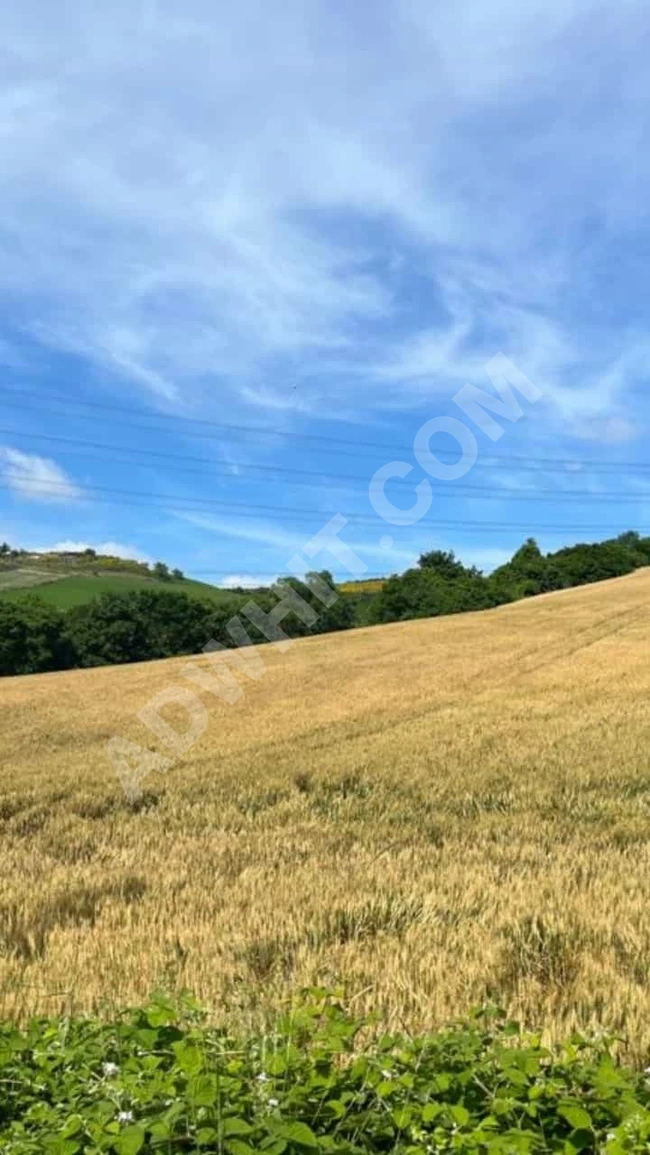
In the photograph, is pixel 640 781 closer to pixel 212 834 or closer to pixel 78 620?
pixel 212 834

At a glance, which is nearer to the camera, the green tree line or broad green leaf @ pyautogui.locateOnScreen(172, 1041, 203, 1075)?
broad green leaf @ pyautogui.locateOnScreen(172, 1041, 203, 1075)

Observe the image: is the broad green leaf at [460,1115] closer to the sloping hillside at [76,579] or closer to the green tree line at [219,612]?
the green tree line at [219,612]

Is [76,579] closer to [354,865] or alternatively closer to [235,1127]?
[354,865]

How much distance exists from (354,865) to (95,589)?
9155 cm

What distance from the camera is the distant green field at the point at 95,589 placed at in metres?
85.8

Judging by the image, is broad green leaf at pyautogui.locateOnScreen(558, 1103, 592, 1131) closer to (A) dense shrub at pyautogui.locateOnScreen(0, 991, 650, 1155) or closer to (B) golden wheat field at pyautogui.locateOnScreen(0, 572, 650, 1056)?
(A) dense shrub at pyautogui.locateOnScreen(0, 991, 650, 1155)

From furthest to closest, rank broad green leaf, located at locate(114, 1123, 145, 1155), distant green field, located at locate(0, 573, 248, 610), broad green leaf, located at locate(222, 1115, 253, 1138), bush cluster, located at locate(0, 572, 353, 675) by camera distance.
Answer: distant green field, located at locate(0, 573, 248, 610) < bush cluster, located at locate(0, 572, 353, 675) < broad green leaf, located at locate(222, 1115, 253, 1138) < broad green leaf, located at locate(114, 1123, 145, 1155)

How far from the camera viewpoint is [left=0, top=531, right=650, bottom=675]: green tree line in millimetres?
73688

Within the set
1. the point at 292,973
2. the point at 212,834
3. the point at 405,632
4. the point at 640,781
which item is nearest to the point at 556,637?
the point at 405,632

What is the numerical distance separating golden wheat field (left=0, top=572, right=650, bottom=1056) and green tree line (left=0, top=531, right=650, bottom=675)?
5135 cm

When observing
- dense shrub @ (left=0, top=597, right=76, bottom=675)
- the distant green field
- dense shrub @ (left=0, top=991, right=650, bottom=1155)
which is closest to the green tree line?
dense shrub @ (left=0, top=597, right=76, bottom=675)

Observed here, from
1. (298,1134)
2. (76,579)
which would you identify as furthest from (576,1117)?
(76,579)

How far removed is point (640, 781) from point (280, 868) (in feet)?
18.3

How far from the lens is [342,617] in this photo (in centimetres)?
8938
